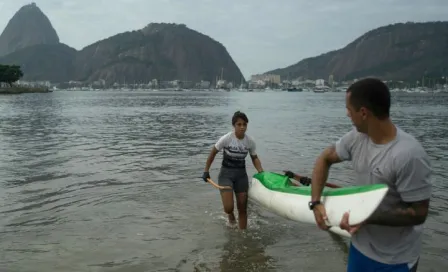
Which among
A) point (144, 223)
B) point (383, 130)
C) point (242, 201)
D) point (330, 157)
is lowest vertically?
point (144, 223)

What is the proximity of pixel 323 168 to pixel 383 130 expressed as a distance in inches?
23.1

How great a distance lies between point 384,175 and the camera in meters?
3.04

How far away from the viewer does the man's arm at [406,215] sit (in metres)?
2.97

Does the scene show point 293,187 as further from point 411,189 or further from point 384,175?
point 411,189

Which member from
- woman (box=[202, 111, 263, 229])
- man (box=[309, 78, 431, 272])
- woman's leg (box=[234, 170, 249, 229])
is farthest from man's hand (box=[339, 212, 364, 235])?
woman's leg (box=[234, 170, 249, 229])

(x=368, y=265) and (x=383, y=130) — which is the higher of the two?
(x=383, y=130)

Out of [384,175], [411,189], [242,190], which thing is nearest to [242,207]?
[242,190]

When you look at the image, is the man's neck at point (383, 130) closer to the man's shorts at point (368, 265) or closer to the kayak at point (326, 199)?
the kayak at point (326, 199)

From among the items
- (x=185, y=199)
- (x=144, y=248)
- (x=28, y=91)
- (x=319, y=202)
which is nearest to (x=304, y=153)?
(x=185, y=199)

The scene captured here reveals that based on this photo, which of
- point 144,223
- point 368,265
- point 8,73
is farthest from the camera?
point 8,73

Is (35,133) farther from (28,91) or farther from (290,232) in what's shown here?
(28,91)

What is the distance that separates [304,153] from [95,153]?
9.73 meters

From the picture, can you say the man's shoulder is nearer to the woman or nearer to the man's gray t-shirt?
the man's gray t-shirt

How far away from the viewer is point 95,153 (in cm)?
1922
